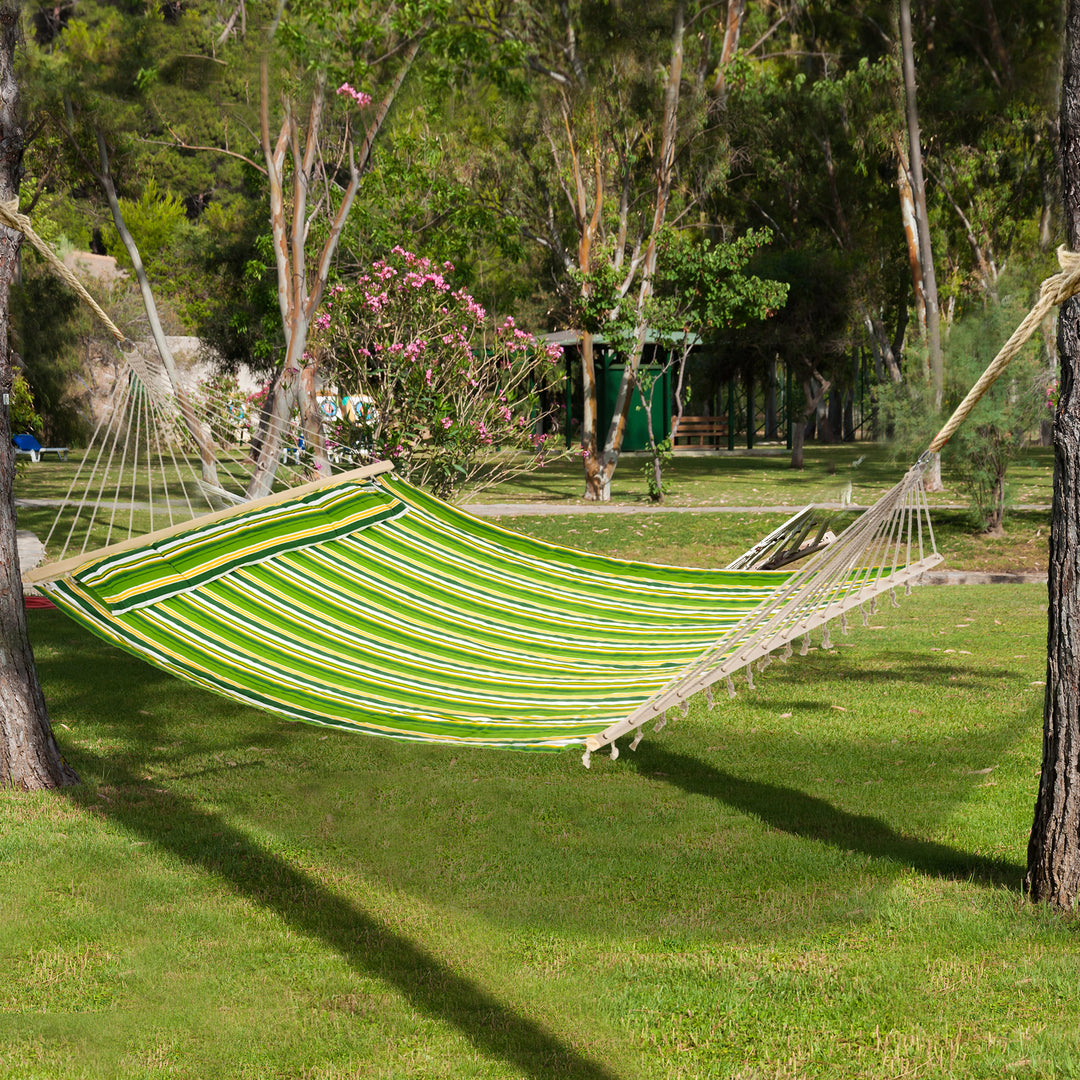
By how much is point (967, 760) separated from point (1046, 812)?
175 cm

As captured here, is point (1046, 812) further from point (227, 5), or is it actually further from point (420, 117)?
point (420, 117)

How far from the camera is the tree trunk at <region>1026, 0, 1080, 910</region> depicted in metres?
3.36

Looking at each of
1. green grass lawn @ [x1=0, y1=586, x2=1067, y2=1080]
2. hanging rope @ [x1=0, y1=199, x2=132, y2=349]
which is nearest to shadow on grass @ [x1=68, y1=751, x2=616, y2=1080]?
green grass lawn @ [x1=0, y1=586, x2=1067, y2=1080]

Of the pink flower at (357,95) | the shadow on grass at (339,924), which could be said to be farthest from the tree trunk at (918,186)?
the shadow on grass at (339,924)

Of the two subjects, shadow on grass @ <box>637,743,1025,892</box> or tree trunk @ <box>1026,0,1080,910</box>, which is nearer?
tree trunk @ <box>1026,0,1080,910</box>

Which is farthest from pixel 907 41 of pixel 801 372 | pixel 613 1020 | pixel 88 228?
pixel 88 228

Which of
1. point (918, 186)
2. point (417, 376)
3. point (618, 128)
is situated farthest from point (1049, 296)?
point (918, 186)

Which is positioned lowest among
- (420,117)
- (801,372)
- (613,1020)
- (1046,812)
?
(613,1020)

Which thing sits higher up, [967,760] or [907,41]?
[907,41]

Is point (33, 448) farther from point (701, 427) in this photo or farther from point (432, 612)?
point (432, 612)

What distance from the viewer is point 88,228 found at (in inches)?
1160

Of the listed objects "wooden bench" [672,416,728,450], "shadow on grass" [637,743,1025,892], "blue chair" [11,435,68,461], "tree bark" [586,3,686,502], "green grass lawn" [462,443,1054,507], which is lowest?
"shadow on grass" [637,743,1025,892]

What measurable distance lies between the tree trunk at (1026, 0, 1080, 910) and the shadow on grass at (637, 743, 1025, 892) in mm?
397

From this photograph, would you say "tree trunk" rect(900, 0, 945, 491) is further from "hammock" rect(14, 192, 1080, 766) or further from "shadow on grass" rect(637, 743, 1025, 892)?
"hammock" rect(14, 192, 1080, 766)
